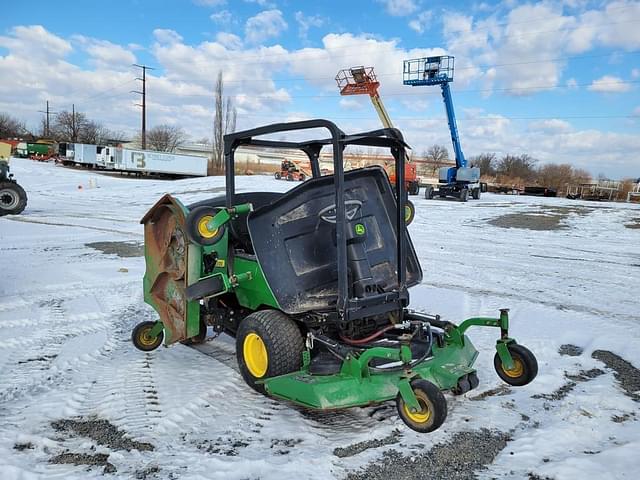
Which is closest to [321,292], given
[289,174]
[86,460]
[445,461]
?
[445,461]

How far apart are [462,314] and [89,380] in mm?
3861

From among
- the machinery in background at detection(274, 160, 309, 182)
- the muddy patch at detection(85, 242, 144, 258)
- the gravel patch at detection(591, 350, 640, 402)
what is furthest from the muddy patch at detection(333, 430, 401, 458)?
the machinery in background at detection(274, 160, 309, 182)

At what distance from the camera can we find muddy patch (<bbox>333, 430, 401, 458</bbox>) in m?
2.90

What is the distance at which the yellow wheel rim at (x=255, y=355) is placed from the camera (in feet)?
11.4

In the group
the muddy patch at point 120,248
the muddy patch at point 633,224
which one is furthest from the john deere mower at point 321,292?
the muddy patch at point 633,224

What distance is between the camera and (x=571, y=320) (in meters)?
5.65

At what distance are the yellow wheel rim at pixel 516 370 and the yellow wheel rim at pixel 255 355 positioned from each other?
167 centimetres

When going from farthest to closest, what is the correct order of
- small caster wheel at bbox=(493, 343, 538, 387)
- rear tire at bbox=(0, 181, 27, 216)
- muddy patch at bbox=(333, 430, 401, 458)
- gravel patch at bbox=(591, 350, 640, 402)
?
1. rear tire at bbox=(0, 181, 27, 216)
2. gravel patch at bbox=(591, 350, 640, 402)
3. small caster wheel at bbox=(493, 343, 538, 387)
4. muddy patch at bbox=(333, 430, 401, 458)

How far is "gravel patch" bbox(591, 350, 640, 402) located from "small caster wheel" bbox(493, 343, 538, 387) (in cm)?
84

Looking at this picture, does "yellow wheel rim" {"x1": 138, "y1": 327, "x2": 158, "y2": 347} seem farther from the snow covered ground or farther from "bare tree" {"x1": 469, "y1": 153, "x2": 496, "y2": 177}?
"bare tree" {"x1": 469, "y1": 153, "x2": 496, "y2": 177}

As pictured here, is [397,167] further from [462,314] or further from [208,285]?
[462,314]

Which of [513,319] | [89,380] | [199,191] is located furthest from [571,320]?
[199,191]

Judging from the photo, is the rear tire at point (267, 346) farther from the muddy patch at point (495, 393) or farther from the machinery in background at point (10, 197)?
the machinery in background at point (10, 197)

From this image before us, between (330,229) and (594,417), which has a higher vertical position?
(330,229)
